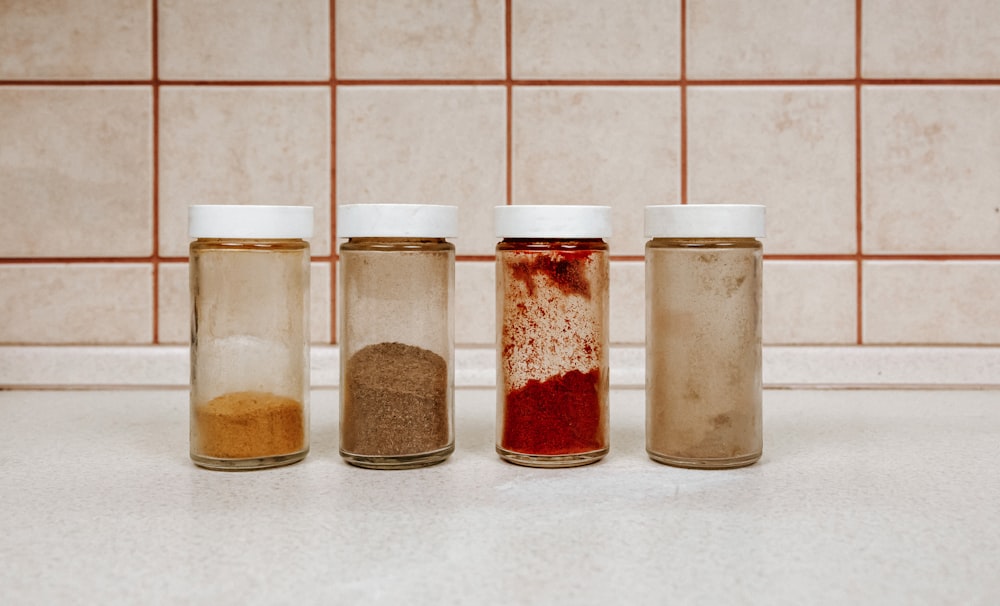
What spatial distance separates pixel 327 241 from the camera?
1081 mm

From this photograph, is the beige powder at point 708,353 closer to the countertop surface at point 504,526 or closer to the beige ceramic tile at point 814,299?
the countertop surface at point 504,526

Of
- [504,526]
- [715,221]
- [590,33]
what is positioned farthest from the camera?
[590,33]

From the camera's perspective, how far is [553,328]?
644 mm

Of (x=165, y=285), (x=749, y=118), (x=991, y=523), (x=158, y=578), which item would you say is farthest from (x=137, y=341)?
(x=991, y=523)

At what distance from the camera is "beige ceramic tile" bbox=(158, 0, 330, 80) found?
1.07m

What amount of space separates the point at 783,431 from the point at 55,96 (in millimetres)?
984

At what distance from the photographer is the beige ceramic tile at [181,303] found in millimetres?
1084

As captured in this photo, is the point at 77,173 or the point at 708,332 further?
the point at 77,173

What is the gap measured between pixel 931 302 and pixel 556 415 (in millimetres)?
680

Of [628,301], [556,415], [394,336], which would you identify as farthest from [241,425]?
[628,301]

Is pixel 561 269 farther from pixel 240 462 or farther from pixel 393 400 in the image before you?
pixel 240 462

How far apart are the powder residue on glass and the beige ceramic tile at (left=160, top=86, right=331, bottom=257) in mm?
501

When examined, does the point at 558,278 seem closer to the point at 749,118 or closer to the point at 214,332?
the point at 214,332

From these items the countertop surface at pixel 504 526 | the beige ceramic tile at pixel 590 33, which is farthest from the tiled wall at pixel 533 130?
the countertop surface at pixel 504 526
